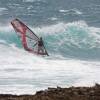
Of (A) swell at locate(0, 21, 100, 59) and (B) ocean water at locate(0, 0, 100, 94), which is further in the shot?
(A) swell at locate(0, 21, 100, 59)

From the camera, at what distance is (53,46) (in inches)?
2491

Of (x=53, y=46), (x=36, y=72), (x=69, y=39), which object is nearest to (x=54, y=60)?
(x=36, y=72)

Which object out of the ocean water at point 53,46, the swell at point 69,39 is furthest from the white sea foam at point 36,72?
the swell at point 69,39

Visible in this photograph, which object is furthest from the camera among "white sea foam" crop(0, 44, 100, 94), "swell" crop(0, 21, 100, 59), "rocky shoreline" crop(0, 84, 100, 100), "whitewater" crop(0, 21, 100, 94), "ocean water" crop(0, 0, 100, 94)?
"swell" crop(0, 21, 100, 59)

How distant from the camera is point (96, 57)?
57562mm

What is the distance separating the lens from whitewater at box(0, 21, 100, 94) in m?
42.1

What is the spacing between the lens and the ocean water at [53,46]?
43.3m

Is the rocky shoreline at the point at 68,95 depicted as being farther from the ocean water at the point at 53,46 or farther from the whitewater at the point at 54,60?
the ocean water at the point at 53,46

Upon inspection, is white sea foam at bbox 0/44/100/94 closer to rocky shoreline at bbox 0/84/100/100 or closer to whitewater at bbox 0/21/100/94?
whitewater at bbox 0/21/100/94

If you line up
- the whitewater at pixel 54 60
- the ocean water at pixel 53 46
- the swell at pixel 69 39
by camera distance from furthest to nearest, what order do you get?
the swell at pixel 69 39, the ocean water at pixel 53 46, the whitewater at pixel 54 60

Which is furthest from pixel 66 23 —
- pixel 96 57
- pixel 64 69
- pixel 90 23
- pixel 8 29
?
pixel 64 69

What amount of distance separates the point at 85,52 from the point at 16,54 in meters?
7.65

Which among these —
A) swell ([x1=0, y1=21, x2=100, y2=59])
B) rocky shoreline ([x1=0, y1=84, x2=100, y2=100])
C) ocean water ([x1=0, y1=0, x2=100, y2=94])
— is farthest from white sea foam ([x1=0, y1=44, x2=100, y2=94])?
rocky shoreline ([x1=0, y1=84, x2=100, y2=100])

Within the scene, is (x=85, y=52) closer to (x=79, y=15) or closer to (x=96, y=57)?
(x=96, y=57)
